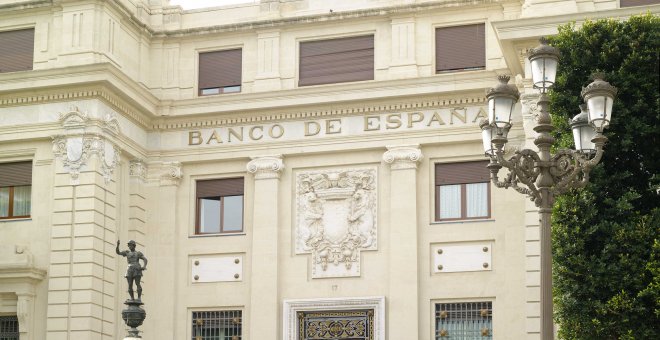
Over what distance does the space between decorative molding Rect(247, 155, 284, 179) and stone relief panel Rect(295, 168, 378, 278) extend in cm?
70

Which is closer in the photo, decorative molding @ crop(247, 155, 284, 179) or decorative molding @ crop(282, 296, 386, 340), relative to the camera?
decorative molding @ crop(282, 296, 386, 340)

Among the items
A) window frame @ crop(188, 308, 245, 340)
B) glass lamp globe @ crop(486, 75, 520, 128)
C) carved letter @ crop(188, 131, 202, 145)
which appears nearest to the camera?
glass lamp globe @ crop(486, 75, 520, 128)

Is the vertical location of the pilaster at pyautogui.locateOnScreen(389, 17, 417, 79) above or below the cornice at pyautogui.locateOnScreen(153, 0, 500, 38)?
below

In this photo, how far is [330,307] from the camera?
2634 cm

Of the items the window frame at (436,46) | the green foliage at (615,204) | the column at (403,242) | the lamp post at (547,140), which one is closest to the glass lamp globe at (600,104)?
the lamp post at (547,140)

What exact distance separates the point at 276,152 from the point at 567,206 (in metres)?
10.1

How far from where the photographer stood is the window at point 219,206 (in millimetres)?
27703

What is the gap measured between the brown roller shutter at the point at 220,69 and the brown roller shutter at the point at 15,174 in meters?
4.51

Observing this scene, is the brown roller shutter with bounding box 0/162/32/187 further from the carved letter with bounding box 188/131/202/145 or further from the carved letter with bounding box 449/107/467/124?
the carved letter with bounding box 449/107/467/124

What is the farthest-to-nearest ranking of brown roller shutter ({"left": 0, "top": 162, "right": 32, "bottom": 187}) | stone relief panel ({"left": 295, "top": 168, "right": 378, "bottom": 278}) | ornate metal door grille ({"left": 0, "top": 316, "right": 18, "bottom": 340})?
1. brown roller shutter ({"left": 0, "top": 162, "right": 32, "bottom": 187})
2. stone relief panel ({"left": 295, "top": 168, "right": 378, "bottom": 278})
3. ornate metal door grille ({"left": 0, "top": 316, "right": 18, "bottom": 340})

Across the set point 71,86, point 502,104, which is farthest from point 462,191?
point 502,104

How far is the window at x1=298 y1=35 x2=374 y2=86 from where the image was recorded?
27375mm

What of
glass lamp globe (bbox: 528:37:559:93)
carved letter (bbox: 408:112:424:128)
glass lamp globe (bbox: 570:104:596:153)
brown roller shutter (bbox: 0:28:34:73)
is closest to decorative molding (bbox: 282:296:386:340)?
carved letter (bbox: 408:112:424:128)

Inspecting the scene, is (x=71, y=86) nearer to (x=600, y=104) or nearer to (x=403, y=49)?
(x=403, y=49)
